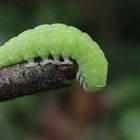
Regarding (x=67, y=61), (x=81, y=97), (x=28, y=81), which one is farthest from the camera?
(x=81, y=97)

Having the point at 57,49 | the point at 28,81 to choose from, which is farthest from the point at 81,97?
the point at 28,81

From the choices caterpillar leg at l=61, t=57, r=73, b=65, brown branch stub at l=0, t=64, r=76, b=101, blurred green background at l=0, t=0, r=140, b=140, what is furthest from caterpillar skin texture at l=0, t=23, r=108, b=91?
blurred green background at l=0, t=0, r=140, b=140

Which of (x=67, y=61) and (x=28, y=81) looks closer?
(x=28, y=81)

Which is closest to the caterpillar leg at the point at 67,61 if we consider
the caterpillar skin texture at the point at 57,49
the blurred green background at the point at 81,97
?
the caterpillar skin texture at the point at 57,49

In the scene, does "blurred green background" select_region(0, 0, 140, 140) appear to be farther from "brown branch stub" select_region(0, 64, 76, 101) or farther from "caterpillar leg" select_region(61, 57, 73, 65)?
"brown branch stub" select_region(0, 64, 76, 101)

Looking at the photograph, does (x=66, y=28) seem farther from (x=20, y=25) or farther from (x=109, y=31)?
(x=109, y=31)

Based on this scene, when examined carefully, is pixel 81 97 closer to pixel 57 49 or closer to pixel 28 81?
pixel 57 49
